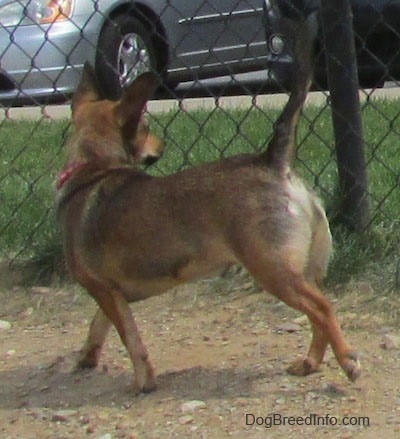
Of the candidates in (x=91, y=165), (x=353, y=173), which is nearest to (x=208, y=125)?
(x=353, y=173)

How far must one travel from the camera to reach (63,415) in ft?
10.0

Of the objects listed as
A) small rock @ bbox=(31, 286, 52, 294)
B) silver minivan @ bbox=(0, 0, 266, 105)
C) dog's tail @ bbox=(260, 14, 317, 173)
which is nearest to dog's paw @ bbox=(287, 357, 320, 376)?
dog's tail @ bbox=(260, 14, 317, 173)

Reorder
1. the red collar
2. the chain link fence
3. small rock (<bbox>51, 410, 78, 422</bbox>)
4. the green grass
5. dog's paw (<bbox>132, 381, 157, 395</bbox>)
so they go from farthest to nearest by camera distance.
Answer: the chain link fence, the green grass, the red collar, dog's paw (<bbox>132, 381, 157, 395</bbox>), small rock (<bbox>51, 410, 78, 422</bbox>)

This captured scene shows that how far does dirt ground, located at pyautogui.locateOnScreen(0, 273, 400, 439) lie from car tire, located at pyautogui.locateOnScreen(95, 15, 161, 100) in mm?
1025

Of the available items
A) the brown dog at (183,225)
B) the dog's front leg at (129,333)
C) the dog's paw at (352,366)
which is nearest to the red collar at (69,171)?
the brown dog at (183,225)

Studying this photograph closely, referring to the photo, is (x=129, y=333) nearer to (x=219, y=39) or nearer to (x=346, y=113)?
(x=346, y=113)

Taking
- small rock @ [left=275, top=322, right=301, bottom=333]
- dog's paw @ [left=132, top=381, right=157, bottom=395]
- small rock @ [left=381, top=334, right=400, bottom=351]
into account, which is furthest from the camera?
small rock @ [left=275, top=322, right=301, bottom=333]

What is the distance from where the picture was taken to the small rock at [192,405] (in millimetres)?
3025

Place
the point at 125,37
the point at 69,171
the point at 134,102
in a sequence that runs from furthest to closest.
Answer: the point at 125,37, the point at 69,171, the point at 134,102

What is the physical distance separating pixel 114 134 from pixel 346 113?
101 centimetres

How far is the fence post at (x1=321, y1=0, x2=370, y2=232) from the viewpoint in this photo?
3965mm

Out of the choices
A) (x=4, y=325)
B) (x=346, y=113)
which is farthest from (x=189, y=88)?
(x=4, y=325)

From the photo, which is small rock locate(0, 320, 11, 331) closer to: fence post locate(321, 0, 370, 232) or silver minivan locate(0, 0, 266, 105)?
fence post locate(321, 0, 370, 232)

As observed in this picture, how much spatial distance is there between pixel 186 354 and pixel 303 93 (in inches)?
37.1
